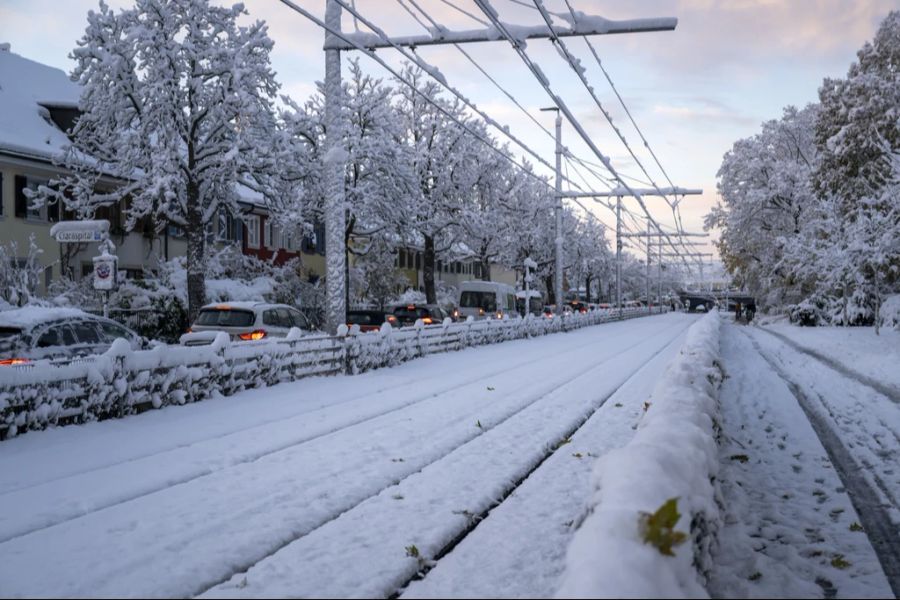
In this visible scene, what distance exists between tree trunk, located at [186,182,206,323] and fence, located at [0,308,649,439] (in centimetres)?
981

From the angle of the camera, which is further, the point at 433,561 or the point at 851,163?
the point at 851,163

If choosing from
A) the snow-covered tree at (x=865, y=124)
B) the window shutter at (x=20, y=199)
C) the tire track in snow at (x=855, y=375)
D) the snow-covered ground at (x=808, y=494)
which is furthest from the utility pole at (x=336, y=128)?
the window shutter at (x=20, y=199)

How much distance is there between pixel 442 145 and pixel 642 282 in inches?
3777

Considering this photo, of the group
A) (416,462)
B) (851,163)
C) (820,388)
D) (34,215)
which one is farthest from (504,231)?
(416,462)

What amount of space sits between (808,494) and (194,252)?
2284 cm

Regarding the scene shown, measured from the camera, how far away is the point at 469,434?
31.1 ft

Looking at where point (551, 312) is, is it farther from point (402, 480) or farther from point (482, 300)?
point (402, 480)

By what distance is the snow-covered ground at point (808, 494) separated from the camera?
16.2ft

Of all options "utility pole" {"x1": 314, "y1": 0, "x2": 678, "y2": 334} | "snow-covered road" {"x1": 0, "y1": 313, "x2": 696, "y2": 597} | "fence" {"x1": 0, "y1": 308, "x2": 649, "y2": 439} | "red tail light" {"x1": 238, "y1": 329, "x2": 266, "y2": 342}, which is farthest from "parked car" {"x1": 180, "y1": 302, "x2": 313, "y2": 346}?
"snow-covered road" {"x1": 0, "y1": 313, "x2": 696, "y2": 597}

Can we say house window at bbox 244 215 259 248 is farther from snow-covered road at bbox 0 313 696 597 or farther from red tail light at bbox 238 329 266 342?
snow-covered road at bbox 0 313 696 597

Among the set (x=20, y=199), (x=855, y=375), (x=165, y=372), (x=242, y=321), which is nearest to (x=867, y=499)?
(x=165, y=372)

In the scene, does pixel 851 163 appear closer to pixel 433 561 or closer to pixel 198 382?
pixel 198 382

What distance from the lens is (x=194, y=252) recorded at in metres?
26.2

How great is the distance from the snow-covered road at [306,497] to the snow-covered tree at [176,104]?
15500 millimetres
